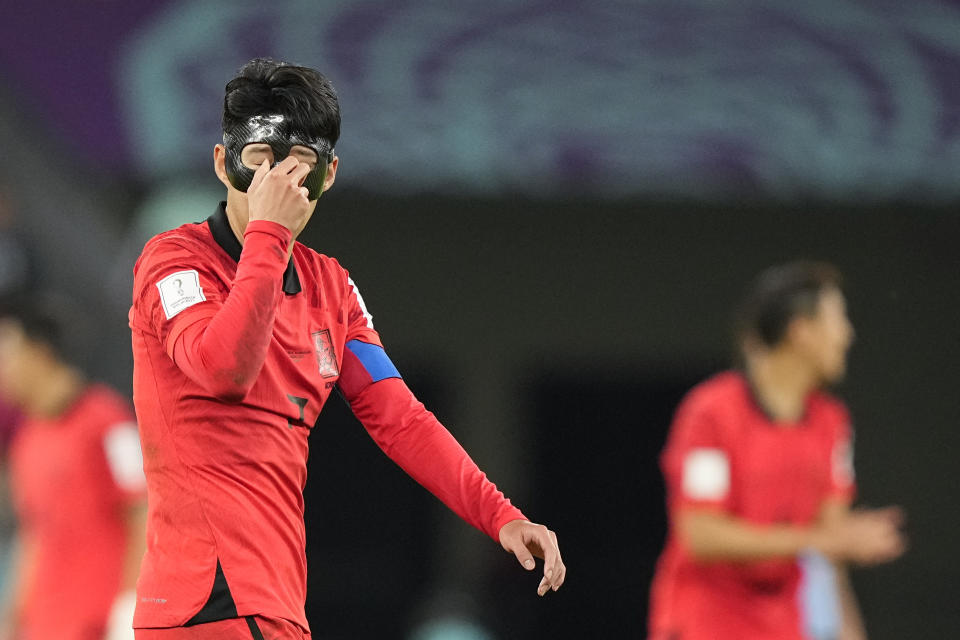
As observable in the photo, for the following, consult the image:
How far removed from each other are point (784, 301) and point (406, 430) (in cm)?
273

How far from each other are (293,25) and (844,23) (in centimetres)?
354

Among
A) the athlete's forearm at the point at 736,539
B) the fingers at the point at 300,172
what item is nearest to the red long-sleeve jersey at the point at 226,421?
the fingers at the point at 300,172

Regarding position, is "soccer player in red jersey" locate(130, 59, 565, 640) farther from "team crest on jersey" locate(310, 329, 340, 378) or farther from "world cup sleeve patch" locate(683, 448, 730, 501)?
"world cup sleeve patch" locate(683, 448, 730, 501)

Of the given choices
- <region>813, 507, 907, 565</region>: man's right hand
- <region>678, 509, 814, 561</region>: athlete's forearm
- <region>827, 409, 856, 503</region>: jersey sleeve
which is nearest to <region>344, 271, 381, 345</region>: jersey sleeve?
<region>678, 509, 814, 561</region>: athlete's forearm

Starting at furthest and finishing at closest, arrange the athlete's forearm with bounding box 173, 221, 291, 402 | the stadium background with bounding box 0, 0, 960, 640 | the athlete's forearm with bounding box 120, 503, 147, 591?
the stadium background with bounding box 0, 0, 960, 640
the athlete's forearm with bounding box 120, 503, 147, 591
the athlete's forearm with bounding box 173, 221, 291, 402

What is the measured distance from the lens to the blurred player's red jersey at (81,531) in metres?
5.94

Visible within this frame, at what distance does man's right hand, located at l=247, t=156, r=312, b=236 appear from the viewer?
2650 millimetres

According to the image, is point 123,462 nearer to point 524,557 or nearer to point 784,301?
point 784,301

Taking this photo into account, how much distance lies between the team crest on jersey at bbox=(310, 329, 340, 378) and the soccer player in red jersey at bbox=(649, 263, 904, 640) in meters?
2.36

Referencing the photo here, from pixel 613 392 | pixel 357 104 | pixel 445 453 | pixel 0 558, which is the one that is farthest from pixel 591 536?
pixel 445 453

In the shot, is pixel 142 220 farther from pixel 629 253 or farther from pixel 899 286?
pixel 899 286

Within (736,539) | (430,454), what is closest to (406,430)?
(430,454)

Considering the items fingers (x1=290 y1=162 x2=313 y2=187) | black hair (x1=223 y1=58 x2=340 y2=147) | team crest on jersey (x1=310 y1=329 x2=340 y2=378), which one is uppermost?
black hair (x1=223 y1=58 x2=340 y2=147)

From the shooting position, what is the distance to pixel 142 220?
10016 millimetres
